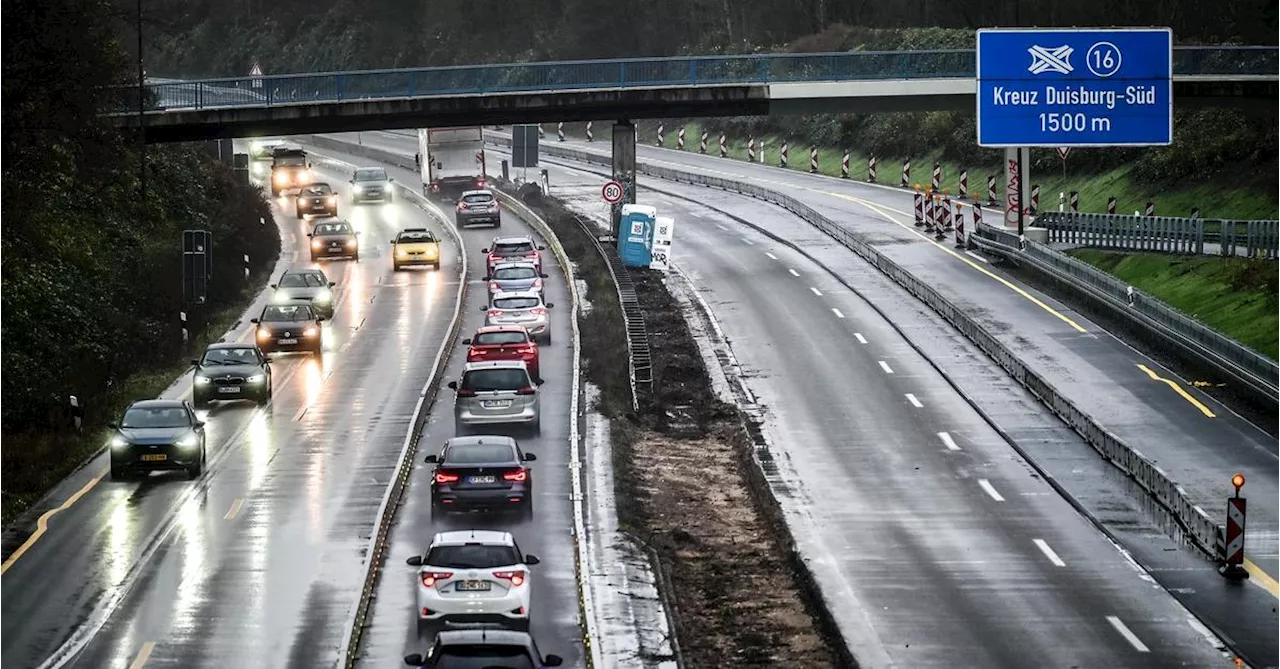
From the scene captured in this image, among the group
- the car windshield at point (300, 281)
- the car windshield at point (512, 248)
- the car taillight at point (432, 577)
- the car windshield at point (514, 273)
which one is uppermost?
the car windshield at point (512, 248)

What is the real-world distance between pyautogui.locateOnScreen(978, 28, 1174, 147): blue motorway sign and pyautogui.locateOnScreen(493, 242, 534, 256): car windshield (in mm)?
17526

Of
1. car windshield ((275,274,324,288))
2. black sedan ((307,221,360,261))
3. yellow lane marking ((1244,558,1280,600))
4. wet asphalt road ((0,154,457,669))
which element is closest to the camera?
wet asphalt road ((0,154,457,669))

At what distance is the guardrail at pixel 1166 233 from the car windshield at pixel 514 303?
20814 mm

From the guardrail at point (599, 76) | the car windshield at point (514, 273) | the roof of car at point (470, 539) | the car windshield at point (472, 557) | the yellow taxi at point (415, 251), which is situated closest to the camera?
the car windshield at point (472, 557)

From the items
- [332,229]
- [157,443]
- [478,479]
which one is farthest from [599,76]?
[478,479]

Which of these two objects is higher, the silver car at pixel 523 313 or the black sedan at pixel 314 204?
the black sedan at pixel 314 204

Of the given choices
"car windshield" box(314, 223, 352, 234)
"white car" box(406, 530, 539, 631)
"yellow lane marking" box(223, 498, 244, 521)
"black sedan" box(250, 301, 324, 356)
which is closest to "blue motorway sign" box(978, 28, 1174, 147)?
"black sedan" box(250, 301, 324, 356)

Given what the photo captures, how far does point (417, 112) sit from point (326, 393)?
69.8 ft

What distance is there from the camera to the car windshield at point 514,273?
59.5 m

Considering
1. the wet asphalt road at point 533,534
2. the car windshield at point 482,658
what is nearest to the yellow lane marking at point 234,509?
the wet asphalt road at point 533,534

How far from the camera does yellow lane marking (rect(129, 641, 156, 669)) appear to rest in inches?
1019

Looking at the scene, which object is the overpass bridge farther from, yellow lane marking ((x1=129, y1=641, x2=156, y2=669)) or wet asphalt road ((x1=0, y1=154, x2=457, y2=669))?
yellow lane marking ((x1=129, y1=641, x2=156, y2=669))

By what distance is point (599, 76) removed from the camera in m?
68.9

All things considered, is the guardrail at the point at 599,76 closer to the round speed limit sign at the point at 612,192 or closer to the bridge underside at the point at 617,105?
the bridge underside at the point at 617,105
